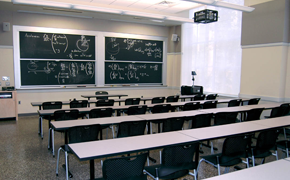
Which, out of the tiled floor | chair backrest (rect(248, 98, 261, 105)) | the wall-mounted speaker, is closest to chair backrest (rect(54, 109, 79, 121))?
the tiled floor

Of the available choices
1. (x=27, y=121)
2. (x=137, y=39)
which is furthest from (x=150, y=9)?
(x=27, y=121)

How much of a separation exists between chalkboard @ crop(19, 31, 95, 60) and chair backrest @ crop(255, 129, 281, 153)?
23.7ft

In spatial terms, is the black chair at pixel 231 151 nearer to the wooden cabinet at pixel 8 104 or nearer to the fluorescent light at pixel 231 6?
the fluorescent light at pixel 231 6

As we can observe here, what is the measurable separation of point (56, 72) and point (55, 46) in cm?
94

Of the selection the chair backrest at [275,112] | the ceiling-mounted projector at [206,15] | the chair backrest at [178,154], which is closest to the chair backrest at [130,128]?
the chair backrest at [178,154]

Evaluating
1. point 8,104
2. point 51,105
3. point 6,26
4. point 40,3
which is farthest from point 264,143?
point 6,26

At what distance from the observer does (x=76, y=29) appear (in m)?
8.56

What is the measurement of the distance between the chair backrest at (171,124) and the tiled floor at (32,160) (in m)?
0.75

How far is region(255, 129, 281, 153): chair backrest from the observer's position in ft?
9.62

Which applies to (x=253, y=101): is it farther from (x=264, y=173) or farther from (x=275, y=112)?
(x=264, y=173)

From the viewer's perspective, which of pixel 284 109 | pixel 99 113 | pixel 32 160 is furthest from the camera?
pixel 284 109

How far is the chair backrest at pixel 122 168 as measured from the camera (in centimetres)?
207

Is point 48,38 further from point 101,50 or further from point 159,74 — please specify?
point 159,74

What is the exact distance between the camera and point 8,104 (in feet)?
23.3
